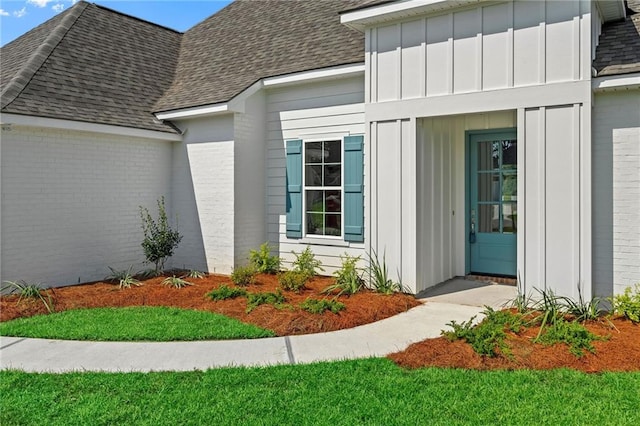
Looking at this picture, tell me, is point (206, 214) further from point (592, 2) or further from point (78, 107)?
point (592, 2)

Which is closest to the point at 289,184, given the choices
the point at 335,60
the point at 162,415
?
the point at 335,60

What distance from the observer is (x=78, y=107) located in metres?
8.95

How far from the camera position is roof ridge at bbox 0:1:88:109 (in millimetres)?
8156

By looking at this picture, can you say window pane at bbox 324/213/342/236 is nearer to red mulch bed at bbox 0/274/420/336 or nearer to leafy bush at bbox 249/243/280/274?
red mulch bed at bbox 0/274/420/336

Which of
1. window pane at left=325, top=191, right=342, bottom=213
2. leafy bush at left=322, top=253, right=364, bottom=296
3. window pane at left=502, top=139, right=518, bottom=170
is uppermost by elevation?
window pane at left=502, top=139, right=518, bottom=170

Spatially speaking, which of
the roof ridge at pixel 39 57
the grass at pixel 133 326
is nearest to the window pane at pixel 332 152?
the grass at pixel 133 326

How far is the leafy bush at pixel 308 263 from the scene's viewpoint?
8973 millimetres

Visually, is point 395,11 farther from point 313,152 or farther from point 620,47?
point 620,47

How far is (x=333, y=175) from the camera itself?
930cm

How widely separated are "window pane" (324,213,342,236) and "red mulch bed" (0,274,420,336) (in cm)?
91

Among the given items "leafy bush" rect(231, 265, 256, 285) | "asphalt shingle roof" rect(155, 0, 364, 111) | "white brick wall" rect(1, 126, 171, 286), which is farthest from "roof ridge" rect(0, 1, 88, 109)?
"leafy bush" rect(231, 265, 256, 285)

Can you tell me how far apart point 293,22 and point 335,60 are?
120 inches

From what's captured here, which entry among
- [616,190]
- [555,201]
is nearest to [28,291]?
[555,201]

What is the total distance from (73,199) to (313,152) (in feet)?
15.1
